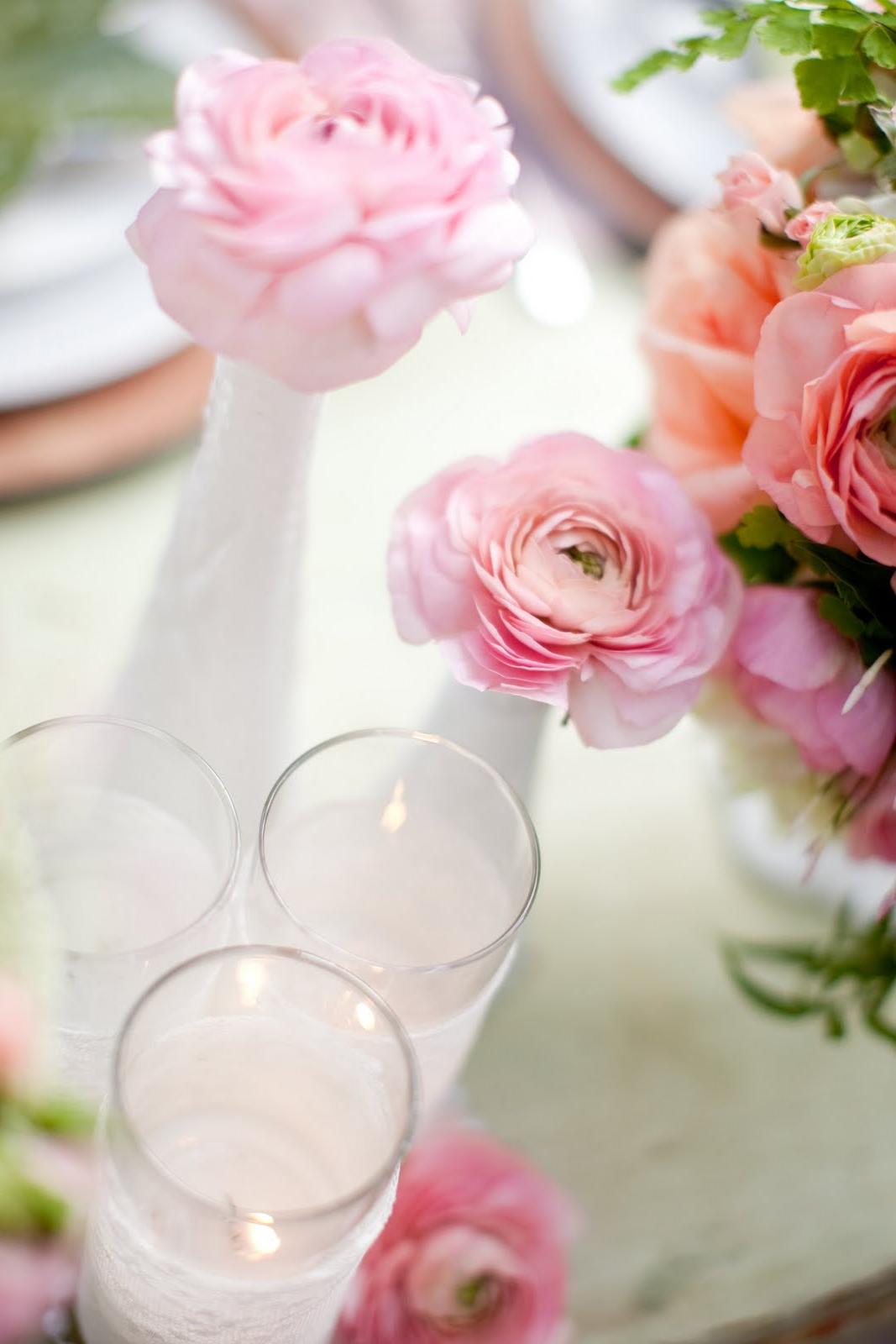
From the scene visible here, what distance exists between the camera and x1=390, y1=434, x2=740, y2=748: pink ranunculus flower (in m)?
0.35

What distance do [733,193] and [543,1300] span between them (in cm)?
32

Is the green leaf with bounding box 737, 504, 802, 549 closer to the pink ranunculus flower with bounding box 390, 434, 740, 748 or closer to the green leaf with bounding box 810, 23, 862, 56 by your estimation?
the pink ranunculus flower with bounding box 390, 434, 740, 748

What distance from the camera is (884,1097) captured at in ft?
1.75

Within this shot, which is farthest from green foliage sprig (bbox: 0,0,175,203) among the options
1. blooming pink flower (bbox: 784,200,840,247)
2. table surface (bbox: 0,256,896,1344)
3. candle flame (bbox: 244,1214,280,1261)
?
candle flame (bbox: 244,1214,280,1261)

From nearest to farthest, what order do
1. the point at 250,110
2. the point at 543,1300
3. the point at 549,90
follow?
the point at 250,110
the point at 543,1300
the point at 549,90

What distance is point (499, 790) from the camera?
0.40m

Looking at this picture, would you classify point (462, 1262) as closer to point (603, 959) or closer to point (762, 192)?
point (603, 959)

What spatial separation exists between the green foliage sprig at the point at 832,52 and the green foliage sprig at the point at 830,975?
23 centimetres

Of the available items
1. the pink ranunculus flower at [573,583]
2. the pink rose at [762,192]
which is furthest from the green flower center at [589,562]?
the pink rose at [762,192]

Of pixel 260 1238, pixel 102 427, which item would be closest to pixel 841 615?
pixel 260 1238

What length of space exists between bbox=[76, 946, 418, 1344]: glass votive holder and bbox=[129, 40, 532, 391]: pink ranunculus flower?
14 centimetres

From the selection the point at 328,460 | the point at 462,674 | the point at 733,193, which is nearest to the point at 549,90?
the point at 328,460

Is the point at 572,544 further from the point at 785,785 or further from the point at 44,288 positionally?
the point at 44,288

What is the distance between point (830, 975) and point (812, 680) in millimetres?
153
